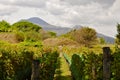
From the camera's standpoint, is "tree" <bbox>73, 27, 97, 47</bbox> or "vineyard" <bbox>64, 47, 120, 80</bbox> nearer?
"vineyard" <bbox>64, 47, 120, 80</bbox>

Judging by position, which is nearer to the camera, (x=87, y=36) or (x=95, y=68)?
(x=95, y=68)

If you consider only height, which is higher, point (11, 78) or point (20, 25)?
point (20, 25)

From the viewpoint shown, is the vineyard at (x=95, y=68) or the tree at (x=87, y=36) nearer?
the vineyard at (x=95, y=68)

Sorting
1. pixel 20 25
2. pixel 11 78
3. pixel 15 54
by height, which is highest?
pixel 20 25

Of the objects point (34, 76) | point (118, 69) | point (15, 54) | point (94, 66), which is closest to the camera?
point (34, 76)

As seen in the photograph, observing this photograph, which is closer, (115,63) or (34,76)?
(34,76)

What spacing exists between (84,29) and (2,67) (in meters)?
63.1

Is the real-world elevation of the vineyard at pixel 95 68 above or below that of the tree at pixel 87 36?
below

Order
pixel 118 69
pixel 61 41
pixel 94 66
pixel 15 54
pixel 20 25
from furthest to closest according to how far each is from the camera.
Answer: pixel 20 25
pixel 61 41
pixel 15 54
pixel 94 66
pixel 118 69

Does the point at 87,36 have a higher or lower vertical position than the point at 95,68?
higher

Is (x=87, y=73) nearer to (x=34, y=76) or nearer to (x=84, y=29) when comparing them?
(x=34, y=76)

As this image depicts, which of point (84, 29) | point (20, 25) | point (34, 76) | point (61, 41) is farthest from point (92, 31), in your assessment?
point (34, 76)

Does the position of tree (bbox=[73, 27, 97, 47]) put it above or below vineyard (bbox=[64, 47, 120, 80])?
above

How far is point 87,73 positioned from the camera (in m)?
20.1
